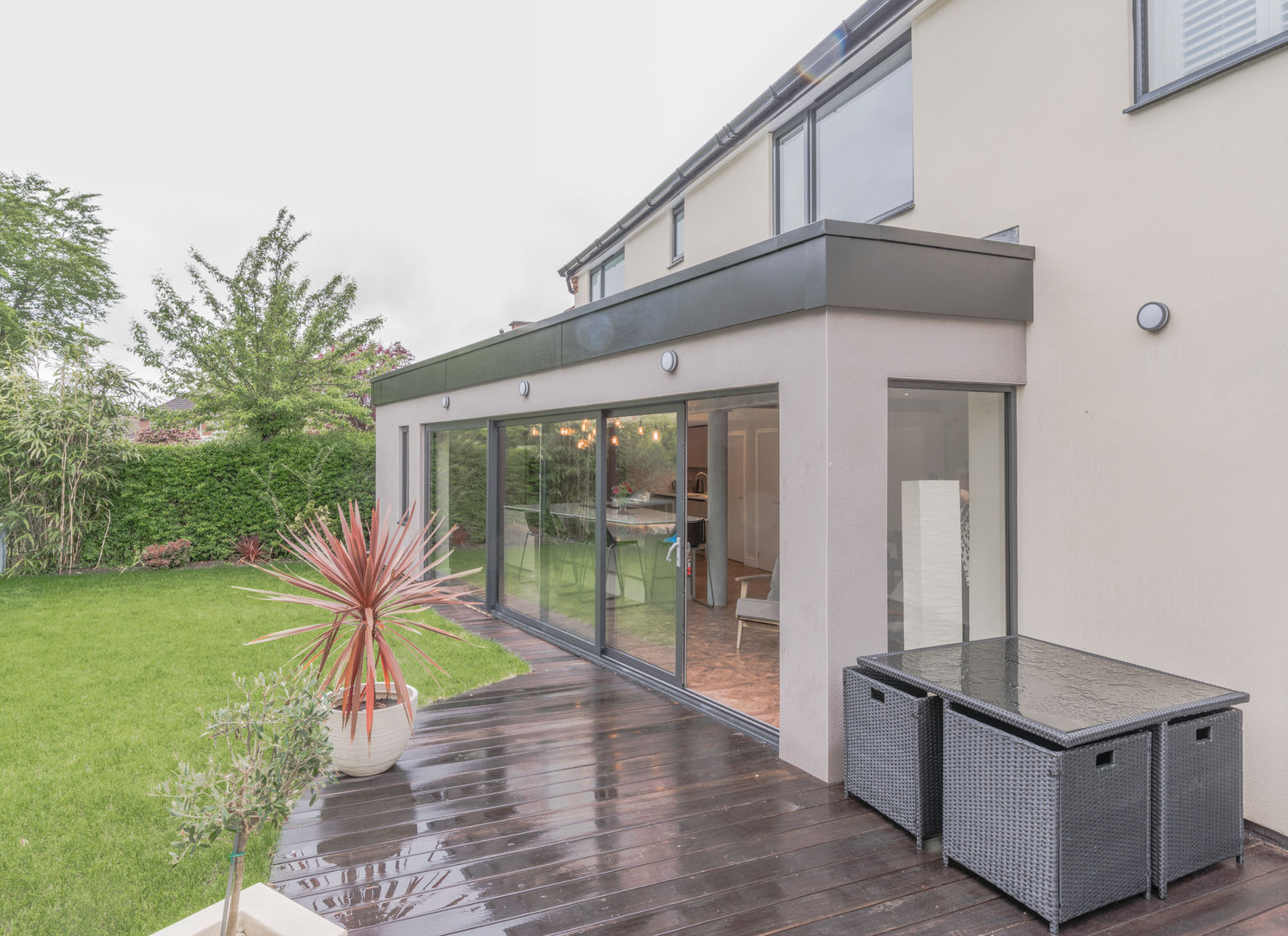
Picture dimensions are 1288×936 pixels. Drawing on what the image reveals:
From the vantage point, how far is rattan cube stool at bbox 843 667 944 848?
3.35 m

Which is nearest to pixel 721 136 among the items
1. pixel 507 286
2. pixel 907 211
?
pixel 907 211

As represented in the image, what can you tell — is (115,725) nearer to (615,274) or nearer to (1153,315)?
(1153,315)

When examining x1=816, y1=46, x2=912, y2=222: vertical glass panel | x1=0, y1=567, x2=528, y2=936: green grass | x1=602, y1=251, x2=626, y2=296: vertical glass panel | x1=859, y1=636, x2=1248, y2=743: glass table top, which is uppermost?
x1=602, y1=251, x2=626, y2=296: vertical glass panel

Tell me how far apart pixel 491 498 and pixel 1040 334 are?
20.2ft

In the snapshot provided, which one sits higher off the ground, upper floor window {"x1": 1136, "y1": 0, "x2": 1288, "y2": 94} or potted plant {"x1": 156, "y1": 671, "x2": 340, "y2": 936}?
upper floor window {"x1": 1136, "y1": 0, "x2": 1288, "y2": 94}

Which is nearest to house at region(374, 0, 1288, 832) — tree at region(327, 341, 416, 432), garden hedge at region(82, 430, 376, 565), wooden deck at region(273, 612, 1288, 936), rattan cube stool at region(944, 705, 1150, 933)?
wooden deck at region(273, 612, 1288, 936)

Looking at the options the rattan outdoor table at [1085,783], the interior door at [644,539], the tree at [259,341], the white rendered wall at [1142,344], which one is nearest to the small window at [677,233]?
the interior door at [644,539]

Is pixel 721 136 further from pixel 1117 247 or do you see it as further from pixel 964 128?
pixel 1117 247

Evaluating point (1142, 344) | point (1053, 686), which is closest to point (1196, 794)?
point (1053, 686)

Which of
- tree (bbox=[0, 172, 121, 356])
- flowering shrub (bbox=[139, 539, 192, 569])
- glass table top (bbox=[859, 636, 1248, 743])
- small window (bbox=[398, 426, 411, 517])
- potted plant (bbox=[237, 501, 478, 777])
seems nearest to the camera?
glass table top (bbox=[859, 636, 1248, 743])

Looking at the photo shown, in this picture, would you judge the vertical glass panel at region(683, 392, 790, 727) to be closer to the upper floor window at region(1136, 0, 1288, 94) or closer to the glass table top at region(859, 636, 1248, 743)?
the glass table top at region(859, 636, 1248, 743)

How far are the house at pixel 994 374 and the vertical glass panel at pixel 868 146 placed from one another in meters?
0.03

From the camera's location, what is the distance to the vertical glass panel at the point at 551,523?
687 cm

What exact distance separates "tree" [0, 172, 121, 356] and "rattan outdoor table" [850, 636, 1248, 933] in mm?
21787
